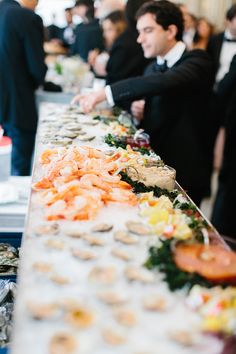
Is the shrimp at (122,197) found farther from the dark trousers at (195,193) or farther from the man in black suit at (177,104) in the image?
the dark trousers at (195,193)

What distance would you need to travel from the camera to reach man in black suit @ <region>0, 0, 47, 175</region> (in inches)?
142

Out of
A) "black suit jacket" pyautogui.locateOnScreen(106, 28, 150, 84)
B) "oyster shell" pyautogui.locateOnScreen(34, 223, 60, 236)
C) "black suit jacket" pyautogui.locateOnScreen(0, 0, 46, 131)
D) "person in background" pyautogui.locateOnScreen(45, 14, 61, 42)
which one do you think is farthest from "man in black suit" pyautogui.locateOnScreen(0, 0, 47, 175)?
"person in background" pyautogui.locateOnScreen(45, 14, 61, 42)

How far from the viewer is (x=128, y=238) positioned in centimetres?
130

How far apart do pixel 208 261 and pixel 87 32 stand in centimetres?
507

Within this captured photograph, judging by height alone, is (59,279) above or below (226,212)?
above

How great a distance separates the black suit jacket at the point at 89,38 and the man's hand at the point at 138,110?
3139 mm

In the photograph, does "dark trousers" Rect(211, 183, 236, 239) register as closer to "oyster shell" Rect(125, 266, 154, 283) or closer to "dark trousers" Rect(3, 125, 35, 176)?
"dark trousers" Rect(3, 125, 35, 176)

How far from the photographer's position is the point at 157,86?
94.4 inches

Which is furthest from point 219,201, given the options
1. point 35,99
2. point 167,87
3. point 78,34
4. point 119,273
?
point 78,34

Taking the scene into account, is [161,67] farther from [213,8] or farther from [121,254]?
[213,8]

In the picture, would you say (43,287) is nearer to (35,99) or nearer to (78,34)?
(35,99)

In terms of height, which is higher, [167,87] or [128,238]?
[167,87]

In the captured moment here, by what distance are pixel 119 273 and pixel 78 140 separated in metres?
1.32

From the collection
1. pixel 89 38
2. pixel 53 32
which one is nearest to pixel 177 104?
pixel 89 38
